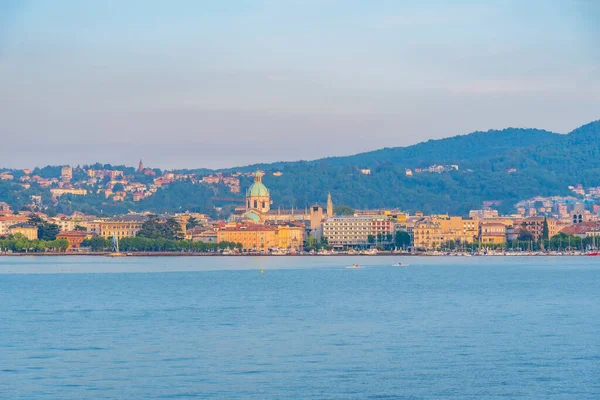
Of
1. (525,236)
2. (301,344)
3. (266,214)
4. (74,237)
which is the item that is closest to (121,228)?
(74,237)

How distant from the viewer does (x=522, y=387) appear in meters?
17.8

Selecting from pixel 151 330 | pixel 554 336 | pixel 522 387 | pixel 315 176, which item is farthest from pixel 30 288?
pixel 315 176

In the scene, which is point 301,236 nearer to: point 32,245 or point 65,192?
point 32,245

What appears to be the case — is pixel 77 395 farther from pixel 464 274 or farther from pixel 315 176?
pixel 315 176

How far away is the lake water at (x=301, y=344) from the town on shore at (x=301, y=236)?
5560 cm

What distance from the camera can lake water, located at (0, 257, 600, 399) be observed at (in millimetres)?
17750

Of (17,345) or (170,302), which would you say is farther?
(170,302)

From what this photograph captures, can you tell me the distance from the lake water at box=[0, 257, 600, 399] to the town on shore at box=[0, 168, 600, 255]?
5560cm

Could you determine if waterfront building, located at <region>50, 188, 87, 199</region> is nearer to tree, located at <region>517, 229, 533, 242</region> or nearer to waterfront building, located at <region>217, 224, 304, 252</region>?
waterfront building, located at <region>217, 224, 304, 252</region>

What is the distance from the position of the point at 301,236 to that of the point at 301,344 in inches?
3199

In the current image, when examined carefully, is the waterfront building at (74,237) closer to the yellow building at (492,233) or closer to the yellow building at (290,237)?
the yellow building at (290,237)

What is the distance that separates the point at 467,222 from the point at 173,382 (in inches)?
3419

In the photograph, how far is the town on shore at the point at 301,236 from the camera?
92.1m

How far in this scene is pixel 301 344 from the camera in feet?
71.9
